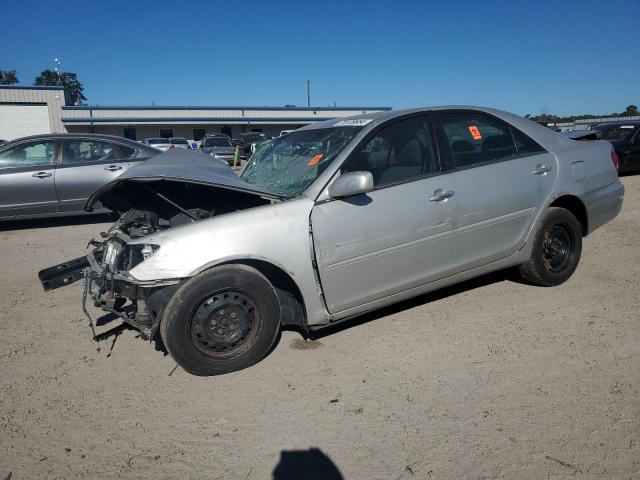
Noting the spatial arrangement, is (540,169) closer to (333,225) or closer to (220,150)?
(333,225)

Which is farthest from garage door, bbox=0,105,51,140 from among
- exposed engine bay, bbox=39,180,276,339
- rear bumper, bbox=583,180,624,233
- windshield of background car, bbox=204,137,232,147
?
rear bumper, bbox=583,180,624,233

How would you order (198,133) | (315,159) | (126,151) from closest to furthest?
1. (315,159)
2. (126,151)
3. (198,133)

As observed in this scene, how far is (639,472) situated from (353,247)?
1878 millimetres

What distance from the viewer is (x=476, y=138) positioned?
156 inches

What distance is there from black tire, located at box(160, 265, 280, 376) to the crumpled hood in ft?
1.81

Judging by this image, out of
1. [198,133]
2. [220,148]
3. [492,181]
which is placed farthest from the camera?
[198,133]

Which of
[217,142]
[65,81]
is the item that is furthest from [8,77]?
[217,142]

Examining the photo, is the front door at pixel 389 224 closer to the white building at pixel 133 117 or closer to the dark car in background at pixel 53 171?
the dark car in background at pixel 53 171

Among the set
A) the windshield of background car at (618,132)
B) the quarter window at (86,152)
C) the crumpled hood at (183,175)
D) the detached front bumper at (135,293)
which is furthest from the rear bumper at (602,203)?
the windshield of background car at (618,132)

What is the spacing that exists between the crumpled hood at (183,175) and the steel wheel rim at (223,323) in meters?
0.71

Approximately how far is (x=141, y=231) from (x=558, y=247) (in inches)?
140

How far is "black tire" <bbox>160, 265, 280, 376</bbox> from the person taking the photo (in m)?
2.93

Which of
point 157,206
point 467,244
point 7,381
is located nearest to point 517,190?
point 467,244

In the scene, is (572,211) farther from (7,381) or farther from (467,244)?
(7,381)
